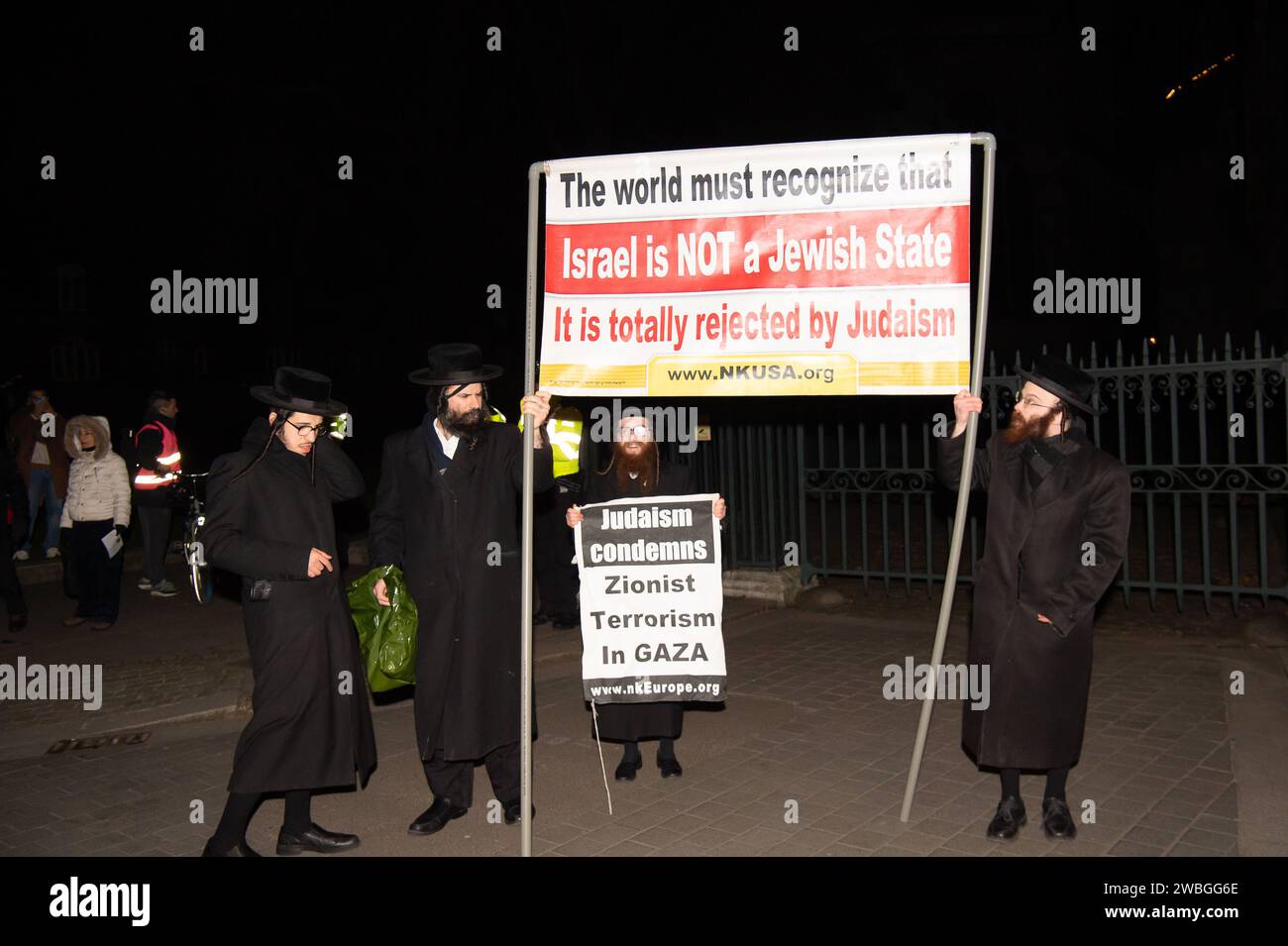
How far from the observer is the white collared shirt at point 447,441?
5.08m

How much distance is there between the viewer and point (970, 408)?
4.48 meters

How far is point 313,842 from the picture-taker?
15.7 ft

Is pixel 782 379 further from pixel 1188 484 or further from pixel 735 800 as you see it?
pixel 1188 484

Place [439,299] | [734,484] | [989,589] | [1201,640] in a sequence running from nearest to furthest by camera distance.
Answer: [989,589], [1201,640], [734,484], [439,299]

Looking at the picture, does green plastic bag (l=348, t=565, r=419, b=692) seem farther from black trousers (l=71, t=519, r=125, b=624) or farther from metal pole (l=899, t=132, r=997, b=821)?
black trousers (l=71, t=519, r=125, b=624)

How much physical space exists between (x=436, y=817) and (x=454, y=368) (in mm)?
2021

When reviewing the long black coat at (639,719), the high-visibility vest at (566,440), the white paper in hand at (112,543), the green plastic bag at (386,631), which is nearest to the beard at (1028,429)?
the long black coat at (639,719)

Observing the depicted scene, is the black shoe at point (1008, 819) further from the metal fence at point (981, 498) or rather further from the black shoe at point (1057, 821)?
the metal fence at point (981, 498)

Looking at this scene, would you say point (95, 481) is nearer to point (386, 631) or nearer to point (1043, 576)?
point (386, 631)

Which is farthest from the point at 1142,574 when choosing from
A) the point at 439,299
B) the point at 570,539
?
the point at 439,299

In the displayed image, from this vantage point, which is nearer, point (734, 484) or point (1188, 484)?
point (1188, 484)

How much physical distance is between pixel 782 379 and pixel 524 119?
26.3 metres

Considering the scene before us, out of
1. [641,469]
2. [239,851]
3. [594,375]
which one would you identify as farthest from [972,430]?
[239,851]
